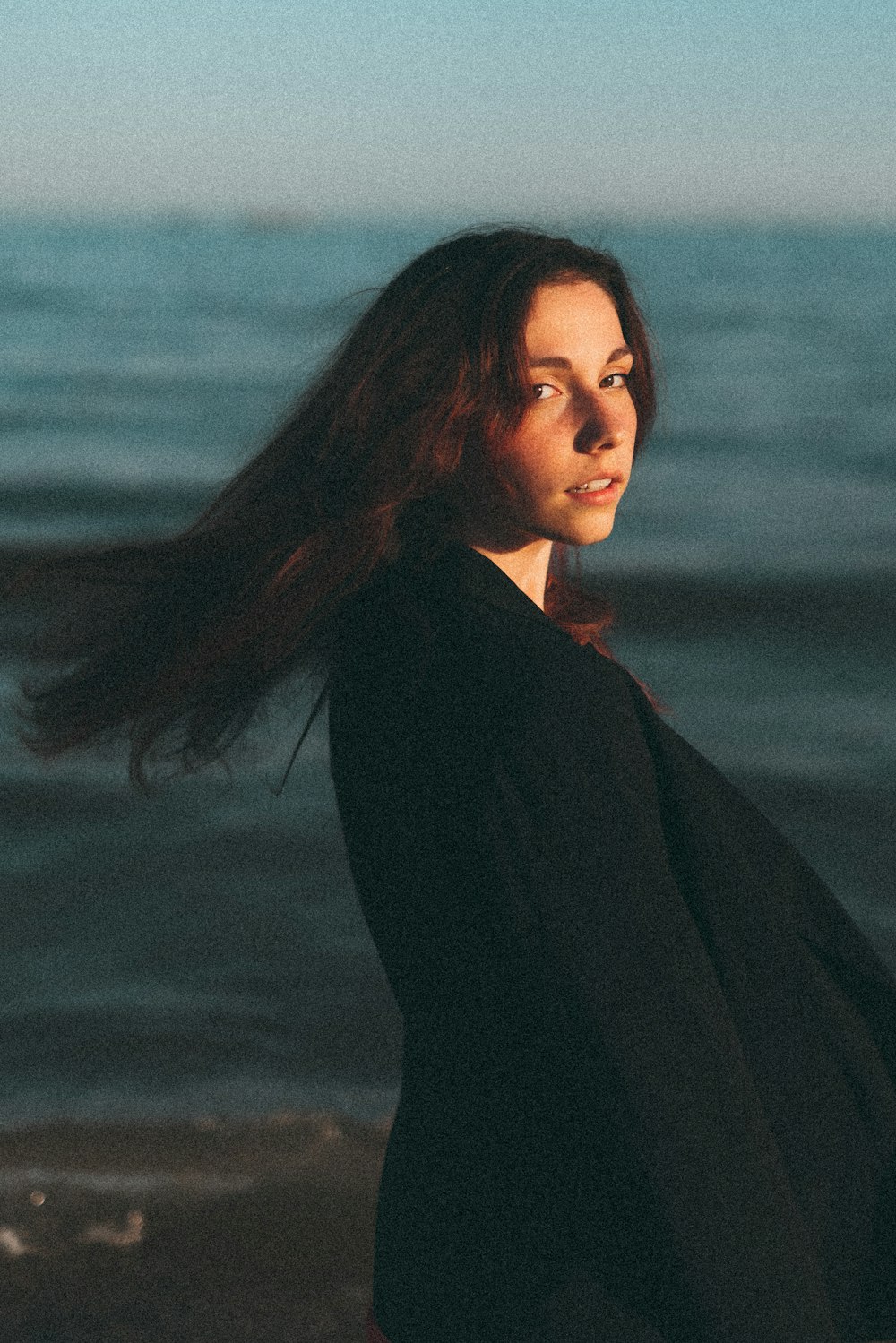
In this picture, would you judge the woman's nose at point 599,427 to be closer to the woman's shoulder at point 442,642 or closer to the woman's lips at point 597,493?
the woman's lips at point 597,493

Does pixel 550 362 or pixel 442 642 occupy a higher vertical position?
pixel 550 362

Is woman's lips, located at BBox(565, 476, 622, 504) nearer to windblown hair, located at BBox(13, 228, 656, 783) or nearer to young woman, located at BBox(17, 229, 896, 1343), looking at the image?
young woman, located at BBox(17, 229, 896, 1343)

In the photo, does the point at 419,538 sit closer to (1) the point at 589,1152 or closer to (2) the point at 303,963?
(1) the point at 589,1152

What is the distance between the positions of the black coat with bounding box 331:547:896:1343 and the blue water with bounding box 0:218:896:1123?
32.9 inches

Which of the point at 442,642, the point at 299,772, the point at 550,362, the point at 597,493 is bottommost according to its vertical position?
the point at 299,772

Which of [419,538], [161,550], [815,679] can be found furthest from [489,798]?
[815,679]

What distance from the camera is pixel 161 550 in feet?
6.98

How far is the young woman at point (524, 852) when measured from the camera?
1445 mm

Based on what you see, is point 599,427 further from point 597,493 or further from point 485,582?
point 485,582

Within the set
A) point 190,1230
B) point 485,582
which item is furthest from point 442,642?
point 190,1230

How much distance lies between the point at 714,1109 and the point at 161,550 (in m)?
1.09

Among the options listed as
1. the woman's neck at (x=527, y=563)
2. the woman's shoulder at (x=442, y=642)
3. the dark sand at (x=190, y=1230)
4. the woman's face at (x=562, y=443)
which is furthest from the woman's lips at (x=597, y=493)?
the dark sand at (x=190, y=1230)

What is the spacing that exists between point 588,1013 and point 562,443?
0.74 meters

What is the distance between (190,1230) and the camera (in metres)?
4.00
